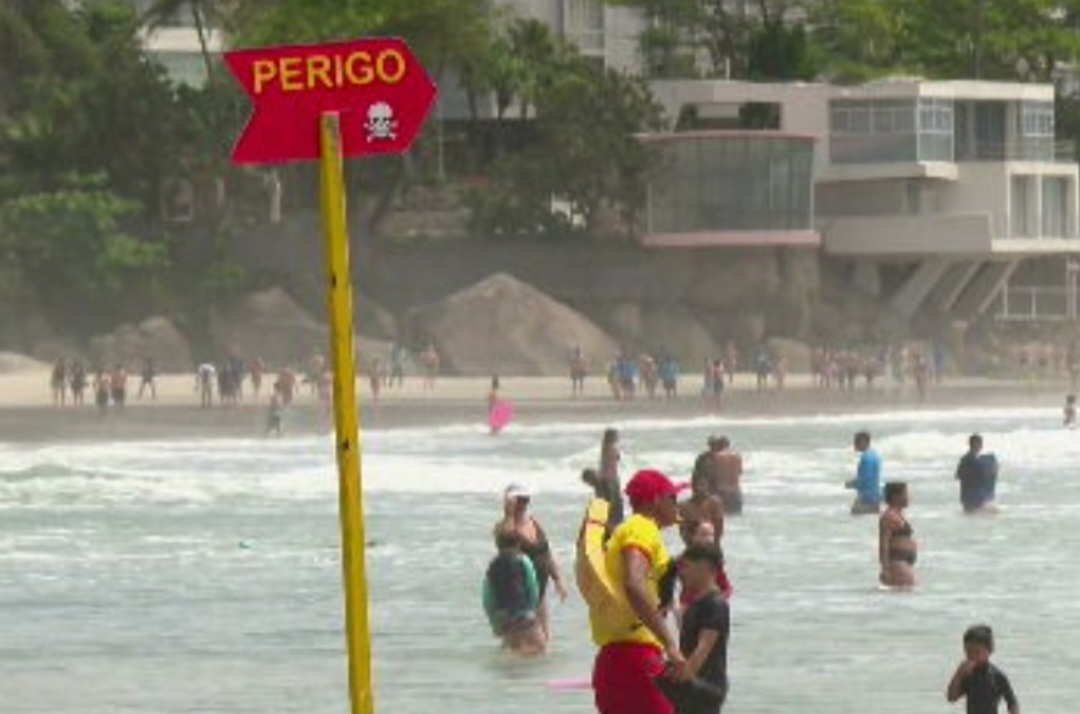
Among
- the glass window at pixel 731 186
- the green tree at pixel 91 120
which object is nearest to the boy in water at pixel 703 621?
the green tree at pixel 91 120

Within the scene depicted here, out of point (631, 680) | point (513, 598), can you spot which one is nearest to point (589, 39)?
point (513, 598)

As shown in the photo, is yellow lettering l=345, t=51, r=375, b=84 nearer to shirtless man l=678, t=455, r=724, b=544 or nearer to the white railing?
shirtless man l=678, t=455, r=724, b=544

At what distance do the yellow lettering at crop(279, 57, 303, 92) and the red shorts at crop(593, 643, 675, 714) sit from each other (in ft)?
12.3

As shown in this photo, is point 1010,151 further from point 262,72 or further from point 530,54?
point 262,72

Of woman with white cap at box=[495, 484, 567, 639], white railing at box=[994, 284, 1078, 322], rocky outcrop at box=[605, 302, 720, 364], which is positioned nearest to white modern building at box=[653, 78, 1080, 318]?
white railing at box=[994, 284, 1078, 322]

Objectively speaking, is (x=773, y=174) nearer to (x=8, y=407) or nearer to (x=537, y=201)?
(x=537, y=201)

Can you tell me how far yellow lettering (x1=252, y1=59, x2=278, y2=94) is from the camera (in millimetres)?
8953

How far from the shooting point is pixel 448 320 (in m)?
82.4

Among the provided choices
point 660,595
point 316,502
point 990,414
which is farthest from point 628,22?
point 660,595

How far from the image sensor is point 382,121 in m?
9.02

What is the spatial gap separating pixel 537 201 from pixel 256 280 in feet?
27.2

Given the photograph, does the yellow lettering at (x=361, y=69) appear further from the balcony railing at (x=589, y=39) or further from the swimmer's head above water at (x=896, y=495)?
the balcony railing at (x=589, y=39)

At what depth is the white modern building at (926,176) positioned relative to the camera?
305 feet

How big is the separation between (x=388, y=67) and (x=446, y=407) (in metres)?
65.8
